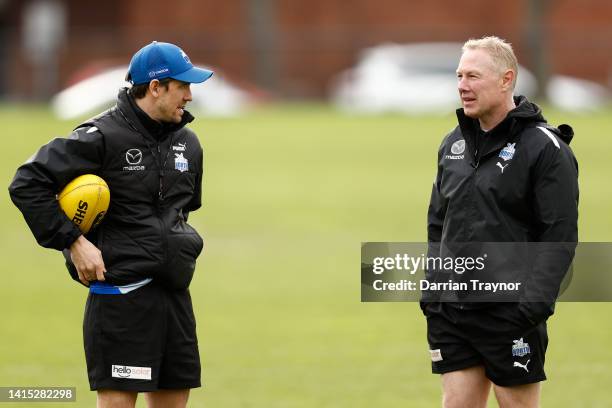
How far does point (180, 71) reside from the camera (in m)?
5.84

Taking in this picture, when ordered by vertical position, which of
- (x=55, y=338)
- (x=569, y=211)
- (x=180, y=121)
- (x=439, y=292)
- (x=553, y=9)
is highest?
(x=553, y=9)

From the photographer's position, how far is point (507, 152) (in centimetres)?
570

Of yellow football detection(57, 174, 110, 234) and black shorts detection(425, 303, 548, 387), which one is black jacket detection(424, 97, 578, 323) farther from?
yellow football detection(57, 174, 110, 234)

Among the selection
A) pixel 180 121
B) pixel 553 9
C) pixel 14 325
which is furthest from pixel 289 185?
pixel 553 9

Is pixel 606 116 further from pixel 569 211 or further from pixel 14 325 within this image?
pixel 569 211

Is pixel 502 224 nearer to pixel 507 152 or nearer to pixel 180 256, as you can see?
pixel 507 152

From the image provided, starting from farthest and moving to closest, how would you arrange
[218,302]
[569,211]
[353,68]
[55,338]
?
[353,68] → [218,302] → [55,338] → [569,211]

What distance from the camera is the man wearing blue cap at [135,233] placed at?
5.69 metres

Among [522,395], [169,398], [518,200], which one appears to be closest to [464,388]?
[522,395]

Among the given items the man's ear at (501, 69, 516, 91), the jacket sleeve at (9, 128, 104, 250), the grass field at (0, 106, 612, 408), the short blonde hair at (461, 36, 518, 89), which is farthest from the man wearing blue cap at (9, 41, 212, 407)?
the grass field at (0, 106, 612, 408)

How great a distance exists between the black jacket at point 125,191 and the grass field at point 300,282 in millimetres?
2937

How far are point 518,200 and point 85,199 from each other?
1973 mm

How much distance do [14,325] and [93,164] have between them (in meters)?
6.15

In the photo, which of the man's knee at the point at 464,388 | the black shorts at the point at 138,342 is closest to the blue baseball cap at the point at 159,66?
the black shorts at the point at 138,342
